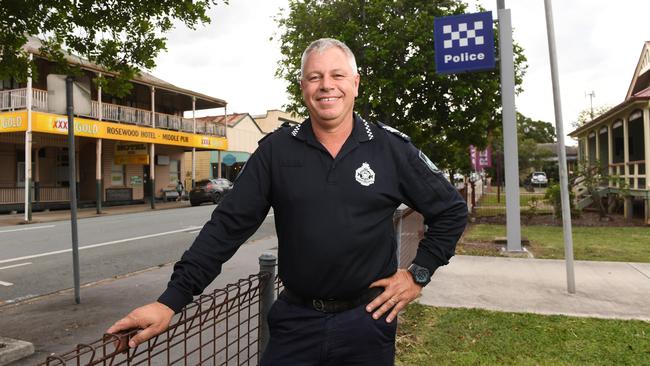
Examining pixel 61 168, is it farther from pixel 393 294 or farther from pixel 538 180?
pixel 538 180

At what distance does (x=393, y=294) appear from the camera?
1933 mm

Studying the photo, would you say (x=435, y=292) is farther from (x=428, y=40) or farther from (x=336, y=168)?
(x=428, y=40)

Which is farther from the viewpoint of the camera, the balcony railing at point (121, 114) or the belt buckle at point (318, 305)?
the balcony railing at point (121, 114)

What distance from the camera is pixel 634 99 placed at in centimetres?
1356

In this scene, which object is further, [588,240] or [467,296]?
[588,240]

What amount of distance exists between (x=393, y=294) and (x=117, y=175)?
27.7 m

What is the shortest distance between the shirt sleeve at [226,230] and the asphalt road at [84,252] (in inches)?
218

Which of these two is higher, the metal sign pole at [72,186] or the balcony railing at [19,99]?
the balcony railing at [19,99]

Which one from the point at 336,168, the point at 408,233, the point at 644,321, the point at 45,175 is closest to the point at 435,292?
the point at 408,233

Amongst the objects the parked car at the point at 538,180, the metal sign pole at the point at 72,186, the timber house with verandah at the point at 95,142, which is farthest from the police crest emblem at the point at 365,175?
the parked car at the point at 538,180

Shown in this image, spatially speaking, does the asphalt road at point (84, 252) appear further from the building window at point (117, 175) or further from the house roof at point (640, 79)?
Result: the house roof at point (640, 79)

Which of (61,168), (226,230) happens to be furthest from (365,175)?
(61,168)

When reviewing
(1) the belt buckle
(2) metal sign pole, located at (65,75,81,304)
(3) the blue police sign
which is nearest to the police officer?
(1) the belt buckle

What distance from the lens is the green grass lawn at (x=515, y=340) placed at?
377 cm
